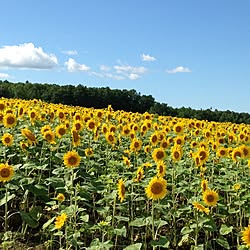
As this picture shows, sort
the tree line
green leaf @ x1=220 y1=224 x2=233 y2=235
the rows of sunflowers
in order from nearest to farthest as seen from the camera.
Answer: the rows of sunflowers, green leaf @ x1=220 y1=224 x2=233 y2=235, the tree line

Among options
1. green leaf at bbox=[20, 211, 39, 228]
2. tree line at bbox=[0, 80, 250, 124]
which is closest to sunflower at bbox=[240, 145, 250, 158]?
green leaf at bbox=[20, 211, 39, 228]

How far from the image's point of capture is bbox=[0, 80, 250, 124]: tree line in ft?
90.2

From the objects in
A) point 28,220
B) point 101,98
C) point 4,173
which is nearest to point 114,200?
point 28,220

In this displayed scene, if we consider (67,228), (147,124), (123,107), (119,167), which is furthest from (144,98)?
(67,228)

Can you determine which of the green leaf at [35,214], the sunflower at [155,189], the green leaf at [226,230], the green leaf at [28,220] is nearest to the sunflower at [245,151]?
the green leaf at [226,230]

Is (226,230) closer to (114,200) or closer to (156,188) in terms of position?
(156,188)

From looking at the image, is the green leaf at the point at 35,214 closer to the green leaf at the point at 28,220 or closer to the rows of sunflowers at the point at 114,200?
the rows of sunflowers at the point at 114,200

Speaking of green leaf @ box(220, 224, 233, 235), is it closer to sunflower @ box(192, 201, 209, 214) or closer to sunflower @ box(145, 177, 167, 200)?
sunflower @ box(192, 201, 209, 214)

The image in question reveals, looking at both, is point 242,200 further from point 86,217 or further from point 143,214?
point 86,217

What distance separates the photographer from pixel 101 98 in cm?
3603

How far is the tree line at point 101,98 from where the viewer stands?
27500mm

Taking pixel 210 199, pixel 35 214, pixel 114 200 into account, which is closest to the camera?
pixel 210 199

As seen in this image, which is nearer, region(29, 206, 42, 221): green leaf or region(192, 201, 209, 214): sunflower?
region(192, 201, 209, 214): sunflower

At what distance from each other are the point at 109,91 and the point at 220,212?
101ft
